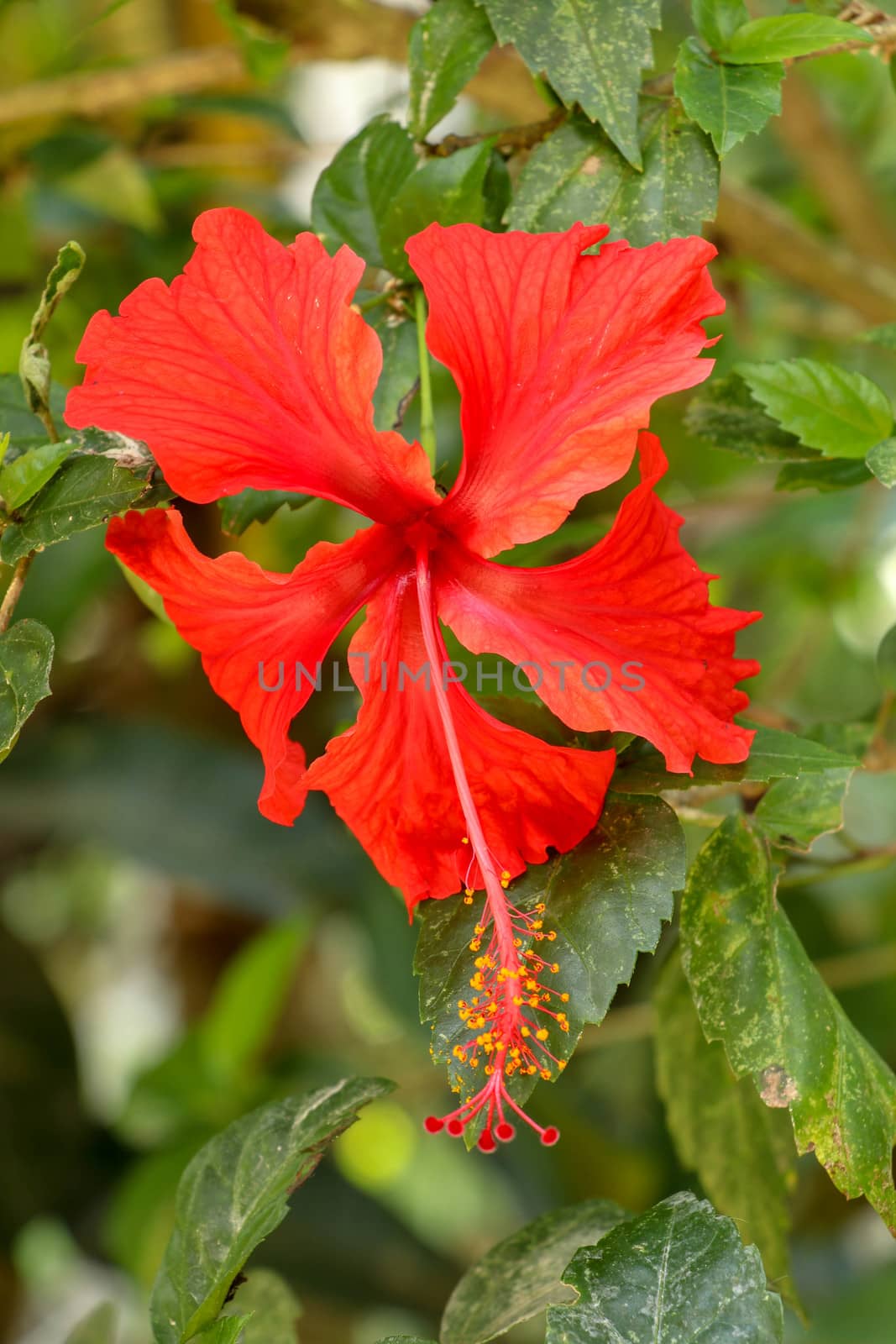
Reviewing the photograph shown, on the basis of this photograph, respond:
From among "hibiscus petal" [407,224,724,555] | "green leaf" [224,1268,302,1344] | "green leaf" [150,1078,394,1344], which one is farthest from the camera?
"green leaf" [224,1268,302,1344]

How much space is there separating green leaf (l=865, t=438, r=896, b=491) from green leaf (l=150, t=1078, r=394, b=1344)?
0.40m

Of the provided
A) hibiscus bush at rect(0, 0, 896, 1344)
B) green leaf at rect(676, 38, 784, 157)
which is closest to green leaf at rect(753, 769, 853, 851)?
hibiscus bush at rect(0, 0, 896, 1344)

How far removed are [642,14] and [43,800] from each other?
3.41 ft

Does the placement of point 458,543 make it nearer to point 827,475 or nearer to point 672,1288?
point 827,475

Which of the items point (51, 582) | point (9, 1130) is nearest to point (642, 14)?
point (51, 582)

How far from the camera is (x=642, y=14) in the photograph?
0.64 m

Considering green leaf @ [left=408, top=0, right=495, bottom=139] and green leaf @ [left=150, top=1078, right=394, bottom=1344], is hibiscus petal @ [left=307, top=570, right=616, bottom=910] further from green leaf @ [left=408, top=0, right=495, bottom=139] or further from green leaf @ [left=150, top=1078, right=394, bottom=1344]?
green leaf @ [left=408, top=0, right=495, bottom=139]

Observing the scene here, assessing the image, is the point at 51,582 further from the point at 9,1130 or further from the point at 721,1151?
the point at 721,1151

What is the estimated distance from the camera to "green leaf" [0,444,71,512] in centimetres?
59

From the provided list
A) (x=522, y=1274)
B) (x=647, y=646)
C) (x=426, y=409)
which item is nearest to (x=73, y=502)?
(x=426, y=409)

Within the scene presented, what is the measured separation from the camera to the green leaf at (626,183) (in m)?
0.62

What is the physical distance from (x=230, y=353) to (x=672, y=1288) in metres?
0.47

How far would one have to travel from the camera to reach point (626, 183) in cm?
63

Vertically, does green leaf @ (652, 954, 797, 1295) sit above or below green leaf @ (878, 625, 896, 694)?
below
